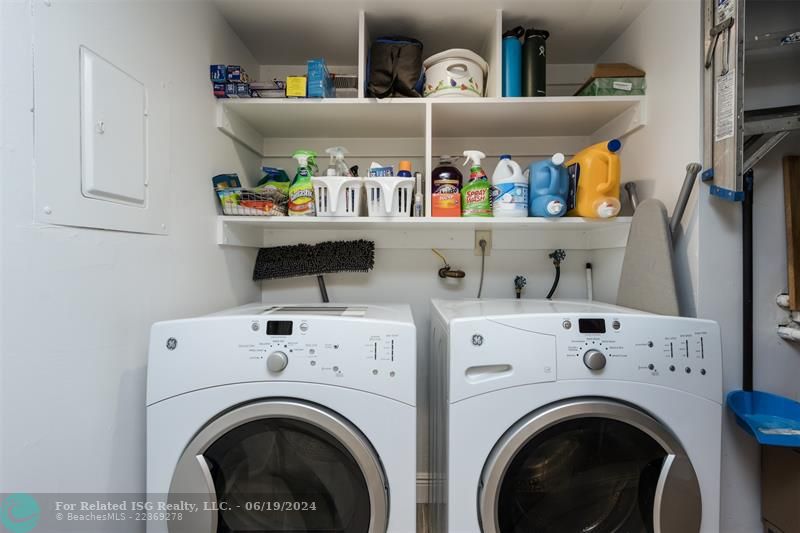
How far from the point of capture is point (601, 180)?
1.22 m

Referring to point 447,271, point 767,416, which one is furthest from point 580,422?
point 447,271

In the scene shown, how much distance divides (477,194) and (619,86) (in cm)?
71

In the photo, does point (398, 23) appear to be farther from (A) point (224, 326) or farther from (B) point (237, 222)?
(A) point (224, 326)

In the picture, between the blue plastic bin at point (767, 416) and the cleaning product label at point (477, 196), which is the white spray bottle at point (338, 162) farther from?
the blue plastic bin at point (767, 416)

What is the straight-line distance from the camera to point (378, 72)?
4.24 ft

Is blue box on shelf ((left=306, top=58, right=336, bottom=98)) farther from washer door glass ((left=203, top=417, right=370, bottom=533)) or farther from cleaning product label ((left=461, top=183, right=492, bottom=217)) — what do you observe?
washer door glass ((left=203, top=417, right=370, bottom=533))

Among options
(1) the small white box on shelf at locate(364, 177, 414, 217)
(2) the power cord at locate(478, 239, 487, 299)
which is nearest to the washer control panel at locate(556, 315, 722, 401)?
(1) the small white box on shelf at locate(364, 177, 414, 217)

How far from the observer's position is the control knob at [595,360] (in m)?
0.87

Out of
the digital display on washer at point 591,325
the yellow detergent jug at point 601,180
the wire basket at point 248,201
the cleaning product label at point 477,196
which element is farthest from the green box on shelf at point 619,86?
the wire basket at point 248,201

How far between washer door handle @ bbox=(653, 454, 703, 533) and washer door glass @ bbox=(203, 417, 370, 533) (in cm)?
78

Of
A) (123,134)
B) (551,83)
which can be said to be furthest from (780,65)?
(123,134)

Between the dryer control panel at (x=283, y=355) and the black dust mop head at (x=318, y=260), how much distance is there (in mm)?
765

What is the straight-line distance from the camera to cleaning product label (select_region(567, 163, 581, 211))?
1.28 metres

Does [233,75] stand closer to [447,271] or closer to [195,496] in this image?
[447,271]
